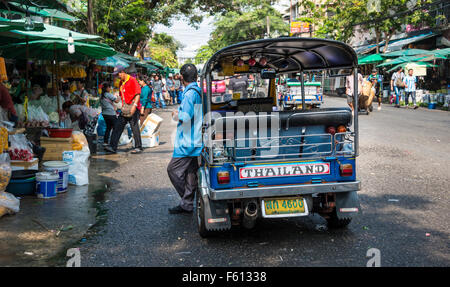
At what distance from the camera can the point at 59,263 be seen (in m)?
4.31

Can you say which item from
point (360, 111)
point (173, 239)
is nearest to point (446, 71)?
point (360, 111)

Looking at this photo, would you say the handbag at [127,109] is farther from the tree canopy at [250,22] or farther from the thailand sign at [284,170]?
the tree canopy at [250,22]

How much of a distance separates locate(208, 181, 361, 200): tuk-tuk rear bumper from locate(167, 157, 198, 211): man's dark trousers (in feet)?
4.17

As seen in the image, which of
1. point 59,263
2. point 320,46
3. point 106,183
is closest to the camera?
point 59,263

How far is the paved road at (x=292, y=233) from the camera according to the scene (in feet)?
14.3

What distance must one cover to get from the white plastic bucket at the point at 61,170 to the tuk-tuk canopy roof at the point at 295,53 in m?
3.00

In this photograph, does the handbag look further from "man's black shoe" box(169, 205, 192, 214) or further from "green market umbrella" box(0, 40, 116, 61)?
"man's black shoe" box(169, 205, 192, 214)

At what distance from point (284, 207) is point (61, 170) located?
3918mm

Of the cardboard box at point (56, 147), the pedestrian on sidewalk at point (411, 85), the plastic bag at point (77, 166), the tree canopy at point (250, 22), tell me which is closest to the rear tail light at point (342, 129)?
the plastic bag at point (77, 166)

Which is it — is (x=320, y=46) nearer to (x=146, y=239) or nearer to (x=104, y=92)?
(x=146, y=239)

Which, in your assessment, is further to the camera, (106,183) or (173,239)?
(106,183)

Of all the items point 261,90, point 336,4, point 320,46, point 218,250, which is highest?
point 336,4

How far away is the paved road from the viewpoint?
435 cm

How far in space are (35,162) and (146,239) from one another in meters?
3.45
